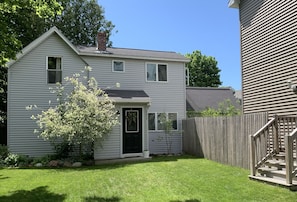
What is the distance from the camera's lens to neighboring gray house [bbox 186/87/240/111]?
21.9 m

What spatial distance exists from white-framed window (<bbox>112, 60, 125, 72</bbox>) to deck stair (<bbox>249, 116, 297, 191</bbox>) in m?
9.27

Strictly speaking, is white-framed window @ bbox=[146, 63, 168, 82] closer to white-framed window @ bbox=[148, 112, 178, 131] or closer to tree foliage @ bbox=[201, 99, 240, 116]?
white-framed window @ bbox=[148, 112, 178, 131]

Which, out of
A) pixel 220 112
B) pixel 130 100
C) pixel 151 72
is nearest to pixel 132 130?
pixel 130 100

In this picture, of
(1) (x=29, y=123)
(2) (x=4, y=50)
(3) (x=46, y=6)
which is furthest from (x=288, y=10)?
(1) (x=29, y=123)

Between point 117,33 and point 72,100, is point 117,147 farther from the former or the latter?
point 117,33

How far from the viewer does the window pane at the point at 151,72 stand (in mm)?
16797

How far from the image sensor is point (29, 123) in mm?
14062

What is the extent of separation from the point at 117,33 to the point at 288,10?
23.9m

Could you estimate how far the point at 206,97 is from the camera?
23.7 meters

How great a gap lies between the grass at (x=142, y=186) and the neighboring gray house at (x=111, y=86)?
360 cm

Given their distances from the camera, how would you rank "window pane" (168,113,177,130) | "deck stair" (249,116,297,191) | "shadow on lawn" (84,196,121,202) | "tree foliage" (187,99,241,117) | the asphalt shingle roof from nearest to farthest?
"shadow on lawn" (84,196,121,202) → "deck stair" (249,116,297,191) → the asphalt shingle roof → "window pane" (168,113,177,130) → "tree foliage" (187,99,241,117)

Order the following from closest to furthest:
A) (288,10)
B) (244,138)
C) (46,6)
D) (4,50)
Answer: (4,50)
(46,6)
(288,10)
(244,138)

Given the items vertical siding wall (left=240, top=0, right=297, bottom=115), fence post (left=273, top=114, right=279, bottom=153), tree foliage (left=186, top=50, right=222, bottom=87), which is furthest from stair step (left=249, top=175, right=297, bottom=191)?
tree foliage (left=186, top=50, right=222, bottom=87)

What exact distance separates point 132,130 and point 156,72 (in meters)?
4.29
